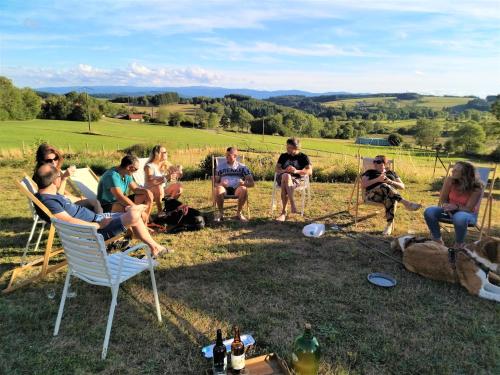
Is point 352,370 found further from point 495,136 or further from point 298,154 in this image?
point 495,136

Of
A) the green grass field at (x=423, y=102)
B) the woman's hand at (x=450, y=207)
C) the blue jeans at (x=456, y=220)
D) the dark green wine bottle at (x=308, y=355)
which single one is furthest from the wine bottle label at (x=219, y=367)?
the green grass field at (x=423, y=102)

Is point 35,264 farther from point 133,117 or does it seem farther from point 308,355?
point 133,117

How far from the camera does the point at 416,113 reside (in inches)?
2724

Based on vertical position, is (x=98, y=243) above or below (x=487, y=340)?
above

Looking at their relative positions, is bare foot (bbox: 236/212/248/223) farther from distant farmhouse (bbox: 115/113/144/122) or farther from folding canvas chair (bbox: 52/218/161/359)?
distant farmhouse (bbox: 115/113/144/122)

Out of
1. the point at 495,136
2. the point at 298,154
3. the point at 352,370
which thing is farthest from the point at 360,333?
the point at 495,136

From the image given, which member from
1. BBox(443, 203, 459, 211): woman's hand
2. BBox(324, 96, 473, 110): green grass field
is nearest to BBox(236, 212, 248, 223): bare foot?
BBox(443, 203, 459, 211): woman's hand

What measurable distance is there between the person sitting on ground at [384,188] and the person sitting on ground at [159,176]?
283 cm

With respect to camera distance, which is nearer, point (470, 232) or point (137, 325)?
point (137, 325)

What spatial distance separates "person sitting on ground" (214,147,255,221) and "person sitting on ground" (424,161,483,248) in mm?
2558

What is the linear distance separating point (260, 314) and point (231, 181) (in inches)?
116

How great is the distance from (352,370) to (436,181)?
8.50 m

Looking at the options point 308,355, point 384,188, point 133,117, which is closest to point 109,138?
point 133,117

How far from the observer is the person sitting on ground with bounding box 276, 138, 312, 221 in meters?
5.70
